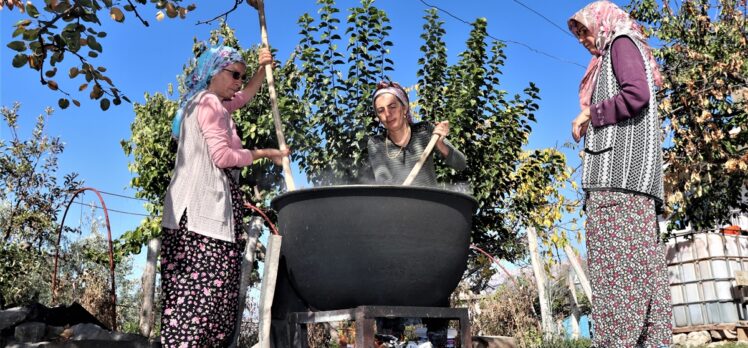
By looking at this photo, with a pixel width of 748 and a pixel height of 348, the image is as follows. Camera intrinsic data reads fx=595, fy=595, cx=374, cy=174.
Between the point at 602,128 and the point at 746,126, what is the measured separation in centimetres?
481

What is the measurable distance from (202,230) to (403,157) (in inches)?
37.8

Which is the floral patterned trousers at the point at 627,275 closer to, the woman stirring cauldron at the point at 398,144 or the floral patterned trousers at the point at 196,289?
the woman stirring cauldron at the point at 398,144

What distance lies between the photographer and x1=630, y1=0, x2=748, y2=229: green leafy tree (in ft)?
18.7

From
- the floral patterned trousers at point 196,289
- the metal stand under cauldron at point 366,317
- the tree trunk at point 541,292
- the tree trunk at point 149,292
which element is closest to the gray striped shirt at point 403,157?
the metal stand under cauldron at point 366,317

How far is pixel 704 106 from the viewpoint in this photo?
18.8ft

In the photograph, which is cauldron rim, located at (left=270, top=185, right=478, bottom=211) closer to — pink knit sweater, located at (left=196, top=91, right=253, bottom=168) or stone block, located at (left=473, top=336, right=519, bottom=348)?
pink knit sweater, located at (left=196, top=91, right=253, bottom=168)

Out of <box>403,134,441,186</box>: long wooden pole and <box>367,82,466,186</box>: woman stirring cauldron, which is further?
<box>367,82,466,186</box>: woman stirring cauldron

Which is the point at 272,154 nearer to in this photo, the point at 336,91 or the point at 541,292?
the point at 336,91

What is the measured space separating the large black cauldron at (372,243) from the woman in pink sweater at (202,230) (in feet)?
0.76

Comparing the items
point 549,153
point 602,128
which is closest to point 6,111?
point 549,153

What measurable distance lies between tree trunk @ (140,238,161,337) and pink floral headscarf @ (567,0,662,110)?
2.35 metres

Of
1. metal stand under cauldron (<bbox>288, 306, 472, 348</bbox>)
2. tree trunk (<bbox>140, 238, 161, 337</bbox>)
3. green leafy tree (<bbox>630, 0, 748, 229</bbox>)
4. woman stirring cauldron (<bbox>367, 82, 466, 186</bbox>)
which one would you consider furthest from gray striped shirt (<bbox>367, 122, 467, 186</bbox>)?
green leafy tree (<bbox>630, 0, 748, 229</bbox>)

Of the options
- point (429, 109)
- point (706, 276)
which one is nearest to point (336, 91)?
point (429, 109)

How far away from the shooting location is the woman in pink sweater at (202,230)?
6.33 feet
